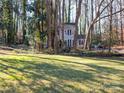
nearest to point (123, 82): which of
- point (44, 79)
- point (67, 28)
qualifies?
point (44, 79)

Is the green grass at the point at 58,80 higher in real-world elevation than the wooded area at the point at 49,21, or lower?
lower

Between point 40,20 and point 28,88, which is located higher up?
point 40,20

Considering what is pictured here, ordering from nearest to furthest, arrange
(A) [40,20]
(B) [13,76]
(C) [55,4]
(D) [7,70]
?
(B) [13,76]
(D) [7,70]
(C) [55,4]
(A) [40,20]

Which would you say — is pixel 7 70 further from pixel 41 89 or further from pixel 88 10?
pixel 88 10

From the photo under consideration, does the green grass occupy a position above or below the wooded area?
below

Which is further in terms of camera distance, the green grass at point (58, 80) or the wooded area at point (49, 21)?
the wooded area at point (49, 21)

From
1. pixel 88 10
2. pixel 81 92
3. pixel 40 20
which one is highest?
pixel 88 10

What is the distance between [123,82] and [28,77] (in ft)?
10.4

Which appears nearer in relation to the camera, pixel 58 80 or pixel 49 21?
pixel 58 80

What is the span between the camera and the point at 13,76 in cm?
1037

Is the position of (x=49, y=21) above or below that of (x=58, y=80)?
above

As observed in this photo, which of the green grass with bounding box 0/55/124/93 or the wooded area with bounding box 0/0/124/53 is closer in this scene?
the green grass with bounding box 0/55/124/93

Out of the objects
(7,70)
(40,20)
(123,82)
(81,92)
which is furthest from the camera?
(40,20)

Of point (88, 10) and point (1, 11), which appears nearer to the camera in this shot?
point (1, 11)
